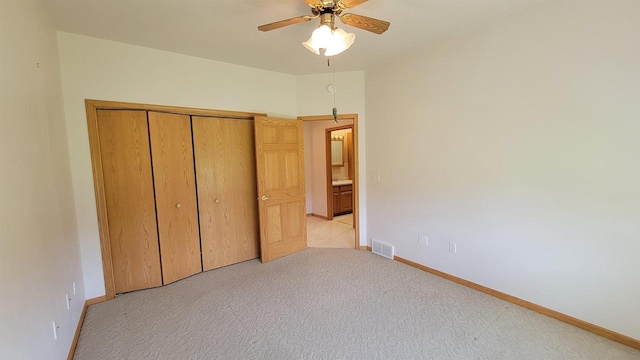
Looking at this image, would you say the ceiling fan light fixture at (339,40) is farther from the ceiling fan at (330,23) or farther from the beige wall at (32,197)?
the beige wall at (32,197)

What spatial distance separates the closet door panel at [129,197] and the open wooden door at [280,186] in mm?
1203

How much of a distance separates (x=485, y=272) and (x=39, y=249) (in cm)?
352

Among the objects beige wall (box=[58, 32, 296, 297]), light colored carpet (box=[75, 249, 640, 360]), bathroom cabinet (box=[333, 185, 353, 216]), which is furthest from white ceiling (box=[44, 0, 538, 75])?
bathroom cabinet (box=[333, 185, 353, 216])

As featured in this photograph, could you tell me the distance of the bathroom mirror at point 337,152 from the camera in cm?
656

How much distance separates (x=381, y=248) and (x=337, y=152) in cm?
343

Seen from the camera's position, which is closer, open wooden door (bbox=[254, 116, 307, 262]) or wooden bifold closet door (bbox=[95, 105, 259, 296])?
wooden bifold closet door (bbox=[95, 105, 259, 296])

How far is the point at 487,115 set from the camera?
8.27 ft

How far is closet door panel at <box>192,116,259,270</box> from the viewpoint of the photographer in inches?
124

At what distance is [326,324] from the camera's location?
7.21ft

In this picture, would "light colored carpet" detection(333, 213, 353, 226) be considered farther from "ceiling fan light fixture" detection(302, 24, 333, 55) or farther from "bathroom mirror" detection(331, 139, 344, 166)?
"ceiling fan light fixture" detection(302, 24, 333, 55)

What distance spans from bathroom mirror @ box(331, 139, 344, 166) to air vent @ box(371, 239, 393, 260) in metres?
3.12

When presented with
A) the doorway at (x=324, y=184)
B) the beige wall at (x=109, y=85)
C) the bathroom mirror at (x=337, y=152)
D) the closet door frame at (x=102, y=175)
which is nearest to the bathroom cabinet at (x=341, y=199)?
the doorway at (x=324, y=184)

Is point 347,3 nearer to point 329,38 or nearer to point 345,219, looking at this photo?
point 329,38

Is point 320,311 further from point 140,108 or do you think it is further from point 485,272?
point 140,108
